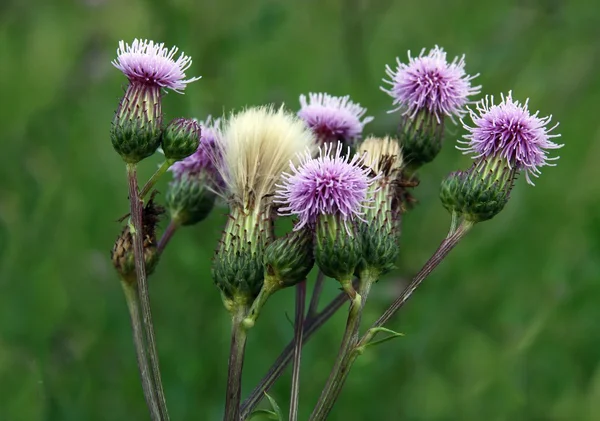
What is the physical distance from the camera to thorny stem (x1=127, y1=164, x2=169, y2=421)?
8.23 feet

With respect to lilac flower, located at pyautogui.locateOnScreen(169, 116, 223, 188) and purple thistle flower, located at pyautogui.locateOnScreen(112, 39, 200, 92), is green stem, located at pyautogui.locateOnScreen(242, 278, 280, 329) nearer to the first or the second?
lilac flower, located at pyautogui.locateOnScreen(169, 116, 223, 188)

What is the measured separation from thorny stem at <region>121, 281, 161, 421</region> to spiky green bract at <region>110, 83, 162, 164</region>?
0.51 m

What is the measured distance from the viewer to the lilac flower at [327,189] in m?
2.54

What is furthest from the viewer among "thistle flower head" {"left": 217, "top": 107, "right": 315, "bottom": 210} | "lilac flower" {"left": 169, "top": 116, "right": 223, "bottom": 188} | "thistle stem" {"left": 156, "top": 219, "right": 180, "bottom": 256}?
"lilac flower" {"left": 169, "top": 116, "right": 223, "bottom": 188}

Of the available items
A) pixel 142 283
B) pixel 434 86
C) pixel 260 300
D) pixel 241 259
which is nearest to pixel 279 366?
pixel 260 300

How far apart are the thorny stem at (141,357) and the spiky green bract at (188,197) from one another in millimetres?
413

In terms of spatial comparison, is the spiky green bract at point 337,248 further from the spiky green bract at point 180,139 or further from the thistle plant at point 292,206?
the spiky green bract at point 180,139

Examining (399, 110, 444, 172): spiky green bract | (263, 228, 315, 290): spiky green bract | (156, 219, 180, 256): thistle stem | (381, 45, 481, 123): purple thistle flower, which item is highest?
(381, 45, 481, 123): purple thistle flower

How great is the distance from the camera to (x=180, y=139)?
268 centimetres

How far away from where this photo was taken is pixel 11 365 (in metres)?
3.75

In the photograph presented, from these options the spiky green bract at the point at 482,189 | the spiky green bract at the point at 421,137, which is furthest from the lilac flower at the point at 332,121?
the spiky green bract at the point at 482,189

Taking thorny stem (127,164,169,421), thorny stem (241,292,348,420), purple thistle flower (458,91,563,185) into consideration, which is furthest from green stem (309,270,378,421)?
purple thistle flower (458,91,563,185)

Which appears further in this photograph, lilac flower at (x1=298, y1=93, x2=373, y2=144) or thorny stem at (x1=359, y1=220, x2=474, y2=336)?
lilac flower at (x1=298, y1=93, x2=373, y2=144)

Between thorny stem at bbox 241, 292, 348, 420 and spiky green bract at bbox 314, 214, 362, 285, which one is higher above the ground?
spiky green bract at bbox 314, 214, 362, 285
